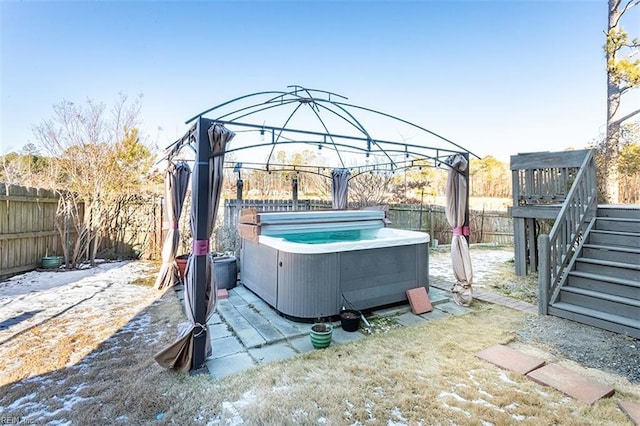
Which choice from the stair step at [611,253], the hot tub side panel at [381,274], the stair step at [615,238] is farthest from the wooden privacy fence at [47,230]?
the stair step at [615,238]

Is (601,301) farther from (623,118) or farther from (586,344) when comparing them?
(623,118)

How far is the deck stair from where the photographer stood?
405cm

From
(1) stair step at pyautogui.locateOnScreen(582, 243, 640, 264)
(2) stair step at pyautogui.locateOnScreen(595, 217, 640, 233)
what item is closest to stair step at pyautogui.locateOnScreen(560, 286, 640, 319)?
(1) stair step at pyautogui.locateOnScreen(582, 243, 640, 264)

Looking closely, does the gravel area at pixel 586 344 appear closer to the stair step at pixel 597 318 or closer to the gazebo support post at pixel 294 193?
the stair step at pixel 597 318

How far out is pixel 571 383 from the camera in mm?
2812

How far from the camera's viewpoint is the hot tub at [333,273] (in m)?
4.17

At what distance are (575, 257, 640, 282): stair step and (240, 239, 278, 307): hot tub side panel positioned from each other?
15.8 feet

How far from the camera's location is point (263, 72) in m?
8.82

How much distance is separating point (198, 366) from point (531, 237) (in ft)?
24.3

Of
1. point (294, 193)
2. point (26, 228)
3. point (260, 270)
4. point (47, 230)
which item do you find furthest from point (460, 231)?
point (47, 230)

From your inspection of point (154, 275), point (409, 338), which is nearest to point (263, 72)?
point (154, 275)

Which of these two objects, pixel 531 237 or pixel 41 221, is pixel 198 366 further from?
pixel 531 237

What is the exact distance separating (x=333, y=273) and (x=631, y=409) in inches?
119

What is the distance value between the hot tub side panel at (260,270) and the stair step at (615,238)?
5.34m
